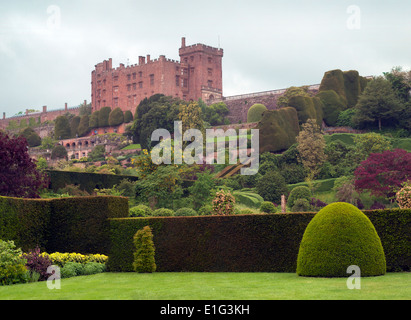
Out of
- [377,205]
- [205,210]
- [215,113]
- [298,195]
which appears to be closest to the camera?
[205,210]

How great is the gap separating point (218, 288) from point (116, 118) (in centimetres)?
6156

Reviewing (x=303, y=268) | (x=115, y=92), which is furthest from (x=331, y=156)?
(x=115, y=92)

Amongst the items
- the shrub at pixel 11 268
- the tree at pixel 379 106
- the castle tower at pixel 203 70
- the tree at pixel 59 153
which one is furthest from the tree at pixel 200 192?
the castle tower at pixel 203 70

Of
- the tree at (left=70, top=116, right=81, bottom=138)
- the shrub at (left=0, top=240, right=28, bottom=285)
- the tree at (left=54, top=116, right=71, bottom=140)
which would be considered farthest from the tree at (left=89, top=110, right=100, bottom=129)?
the shrub at (left=0, top=240, right=28, bottom=285)

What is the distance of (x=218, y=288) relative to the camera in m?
12.0

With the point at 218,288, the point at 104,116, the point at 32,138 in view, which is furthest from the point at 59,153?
the point at 218,288

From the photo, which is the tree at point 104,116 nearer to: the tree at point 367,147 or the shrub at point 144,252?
the tree at point 367,147

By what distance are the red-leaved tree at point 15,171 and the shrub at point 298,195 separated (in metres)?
15.6

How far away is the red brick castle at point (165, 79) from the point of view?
74.2m

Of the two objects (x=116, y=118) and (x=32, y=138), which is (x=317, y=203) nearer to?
(x=116, y=118)

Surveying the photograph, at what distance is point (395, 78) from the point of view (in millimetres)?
53500

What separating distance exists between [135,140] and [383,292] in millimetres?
53109

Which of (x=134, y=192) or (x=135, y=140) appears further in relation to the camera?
(x=135, y=140)
